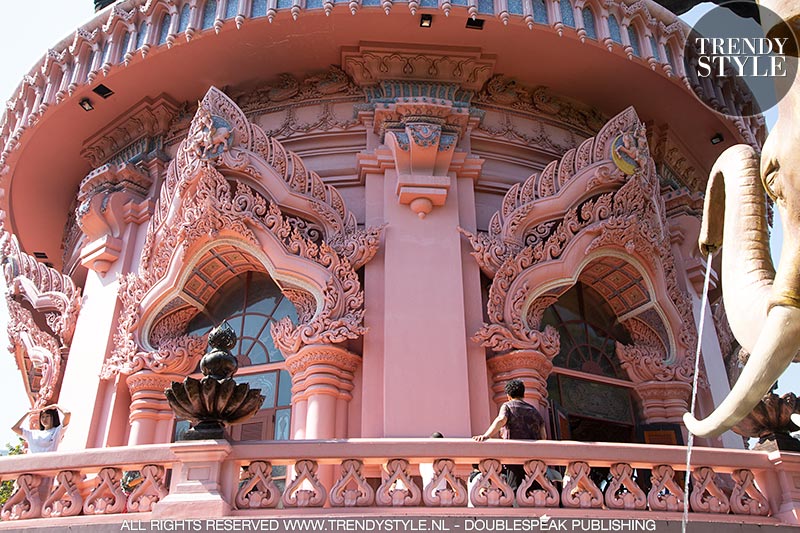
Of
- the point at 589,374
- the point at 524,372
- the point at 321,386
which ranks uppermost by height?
the point at 589,374

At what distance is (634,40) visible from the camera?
9016mm

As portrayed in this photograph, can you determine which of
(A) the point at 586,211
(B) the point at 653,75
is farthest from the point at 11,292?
(B) the point at 653,75

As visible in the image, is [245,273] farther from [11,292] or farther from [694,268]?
[694,268]

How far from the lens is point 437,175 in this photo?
842cm

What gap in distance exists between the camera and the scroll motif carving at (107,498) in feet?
16.1

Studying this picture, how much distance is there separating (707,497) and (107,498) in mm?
4163

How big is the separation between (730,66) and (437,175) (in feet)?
15.9

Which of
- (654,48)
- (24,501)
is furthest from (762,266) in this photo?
(654,48)

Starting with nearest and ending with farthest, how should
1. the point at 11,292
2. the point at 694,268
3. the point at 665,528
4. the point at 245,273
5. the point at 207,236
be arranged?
the point at 665,528 < the point at 207,236 < the point at 245,273 < the point at 694,268 < the point at 11,292

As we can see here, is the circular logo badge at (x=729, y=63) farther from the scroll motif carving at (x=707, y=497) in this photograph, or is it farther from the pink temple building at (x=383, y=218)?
the scroll motif carving at (x=707, y=497)

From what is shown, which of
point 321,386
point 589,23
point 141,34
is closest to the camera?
point 321,386

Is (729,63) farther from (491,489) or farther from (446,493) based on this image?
(446,493)

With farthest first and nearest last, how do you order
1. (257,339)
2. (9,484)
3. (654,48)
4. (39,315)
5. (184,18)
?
(9,484), (39,315), (654,48), (184,18), (257,339)

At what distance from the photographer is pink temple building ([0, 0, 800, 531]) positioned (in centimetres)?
757
